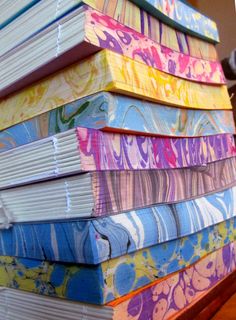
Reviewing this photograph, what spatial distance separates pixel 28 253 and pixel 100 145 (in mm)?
149

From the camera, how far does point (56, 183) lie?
335 millimetres

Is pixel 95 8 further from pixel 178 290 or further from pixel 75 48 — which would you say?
pixel 178 290

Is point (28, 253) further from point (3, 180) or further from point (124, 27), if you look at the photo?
point (124, 27)

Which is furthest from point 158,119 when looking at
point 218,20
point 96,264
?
point 218,20

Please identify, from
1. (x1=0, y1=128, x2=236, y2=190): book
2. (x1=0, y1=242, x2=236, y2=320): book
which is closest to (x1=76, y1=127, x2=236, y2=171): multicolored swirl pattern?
(x1=0, y1=128, x2=236, y2=190): book

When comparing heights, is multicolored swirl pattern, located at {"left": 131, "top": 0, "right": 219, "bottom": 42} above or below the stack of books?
above

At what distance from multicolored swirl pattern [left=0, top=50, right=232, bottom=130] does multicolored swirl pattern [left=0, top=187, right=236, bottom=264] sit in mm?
126

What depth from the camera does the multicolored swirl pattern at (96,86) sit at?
33 cm

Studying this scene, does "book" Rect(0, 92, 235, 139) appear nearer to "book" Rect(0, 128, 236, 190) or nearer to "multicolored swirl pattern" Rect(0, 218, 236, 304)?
"book" Rect(0, 128, 236, 190)

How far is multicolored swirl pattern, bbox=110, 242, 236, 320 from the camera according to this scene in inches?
12.9

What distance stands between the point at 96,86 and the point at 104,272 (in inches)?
6.9

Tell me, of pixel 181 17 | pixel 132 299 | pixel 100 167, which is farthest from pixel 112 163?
pixel 181 17

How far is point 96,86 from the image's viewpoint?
0.33m

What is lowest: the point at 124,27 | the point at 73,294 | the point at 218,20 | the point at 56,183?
the point at 73,294
